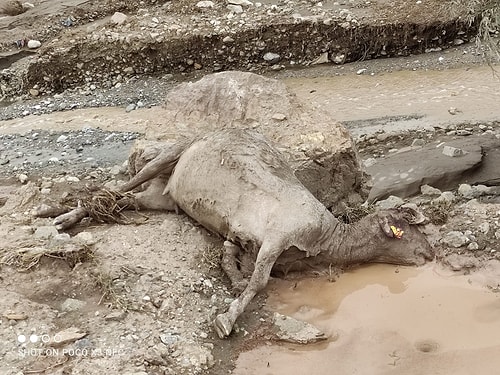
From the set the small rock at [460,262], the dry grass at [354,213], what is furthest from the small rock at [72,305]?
the small rock at [460,262]

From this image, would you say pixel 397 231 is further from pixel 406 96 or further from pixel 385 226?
pixel 406 96

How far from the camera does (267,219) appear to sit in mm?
5641

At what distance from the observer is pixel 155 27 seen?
13.8 m

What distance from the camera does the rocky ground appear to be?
4922 millimetres

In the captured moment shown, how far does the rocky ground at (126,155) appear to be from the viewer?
16.1 ft

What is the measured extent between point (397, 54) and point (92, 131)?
6.02m

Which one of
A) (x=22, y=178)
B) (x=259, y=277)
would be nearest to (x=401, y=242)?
(x=259, y=277)

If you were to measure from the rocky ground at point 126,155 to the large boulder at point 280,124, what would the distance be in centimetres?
44

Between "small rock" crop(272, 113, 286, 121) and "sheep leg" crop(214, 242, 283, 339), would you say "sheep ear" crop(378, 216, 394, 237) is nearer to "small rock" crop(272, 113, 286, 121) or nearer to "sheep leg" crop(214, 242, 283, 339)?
"sheep leg" crop(214, 242, 283, 339)

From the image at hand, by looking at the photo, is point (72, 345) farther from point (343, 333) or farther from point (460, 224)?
point (460, 224)

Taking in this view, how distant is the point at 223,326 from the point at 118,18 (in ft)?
34.2

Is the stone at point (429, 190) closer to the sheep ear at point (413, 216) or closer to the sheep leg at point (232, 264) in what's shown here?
the sheep ear at point (413, 216)

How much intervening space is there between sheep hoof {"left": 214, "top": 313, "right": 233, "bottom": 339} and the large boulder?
1.85 meters

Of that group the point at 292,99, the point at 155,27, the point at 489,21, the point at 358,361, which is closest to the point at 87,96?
the point at 155,27
